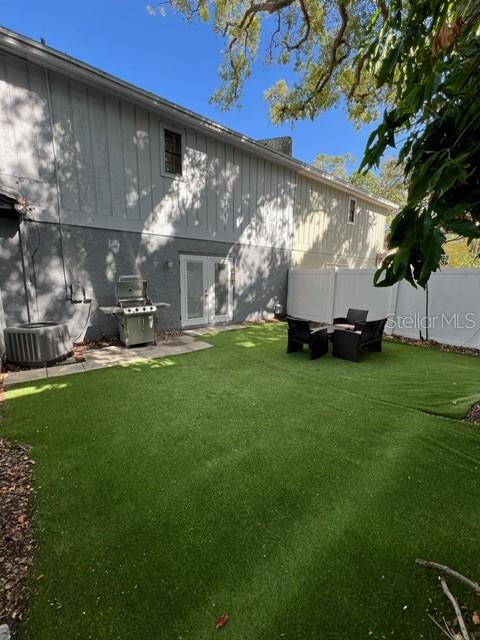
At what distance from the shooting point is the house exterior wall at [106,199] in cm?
562

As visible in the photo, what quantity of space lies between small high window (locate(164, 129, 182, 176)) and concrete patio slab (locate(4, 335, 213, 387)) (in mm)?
4597

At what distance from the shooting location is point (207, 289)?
29.4 feet

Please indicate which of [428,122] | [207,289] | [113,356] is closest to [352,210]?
[207,289]

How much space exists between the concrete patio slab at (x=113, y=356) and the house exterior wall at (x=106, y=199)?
1.00 metres

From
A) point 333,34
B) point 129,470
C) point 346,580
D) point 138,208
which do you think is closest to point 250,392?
point 129,470

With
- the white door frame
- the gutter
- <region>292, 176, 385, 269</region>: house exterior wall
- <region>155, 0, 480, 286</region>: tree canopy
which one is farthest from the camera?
<region>292, 176, 385, 269</region>: house exterior wall

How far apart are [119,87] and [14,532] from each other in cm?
782

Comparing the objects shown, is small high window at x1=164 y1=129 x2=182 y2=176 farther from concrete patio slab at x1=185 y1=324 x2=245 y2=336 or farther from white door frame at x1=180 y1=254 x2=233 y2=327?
concrete patio slab at x1=185 y1=324 x2=245 y2=336

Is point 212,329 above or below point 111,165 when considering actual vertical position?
below

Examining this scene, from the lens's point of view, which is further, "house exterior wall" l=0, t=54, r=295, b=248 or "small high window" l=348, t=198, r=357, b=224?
"small high window" l=348, t=198, r=357, b=224

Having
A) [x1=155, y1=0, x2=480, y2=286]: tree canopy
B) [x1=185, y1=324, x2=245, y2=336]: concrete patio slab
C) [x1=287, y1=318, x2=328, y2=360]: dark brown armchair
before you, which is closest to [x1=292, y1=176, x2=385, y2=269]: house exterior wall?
[x1=185, y1=324, x2=245, y2=336]: concrete patio slab

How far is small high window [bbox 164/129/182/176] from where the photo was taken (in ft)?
24.9

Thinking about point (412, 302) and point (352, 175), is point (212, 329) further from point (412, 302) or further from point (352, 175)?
point (352, 175)

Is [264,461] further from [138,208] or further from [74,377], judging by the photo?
[138,208]
